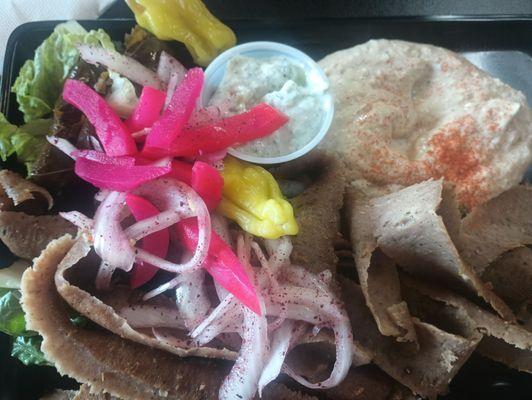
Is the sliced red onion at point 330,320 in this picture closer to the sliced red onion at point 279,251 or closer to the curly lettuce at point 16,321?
the sliced red onion at point 279,251

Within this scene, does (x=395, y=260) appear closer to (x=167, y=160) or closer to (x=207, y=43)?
(x=167, y=160)

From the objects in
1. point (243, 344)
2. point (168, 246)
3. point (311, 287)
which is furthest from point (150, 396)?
point (311, 287)

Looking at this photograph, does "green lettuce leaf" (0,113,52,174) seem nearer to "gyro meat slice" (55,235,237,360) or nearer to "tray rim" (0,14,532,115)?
"tray rim" (0,14,532,115)

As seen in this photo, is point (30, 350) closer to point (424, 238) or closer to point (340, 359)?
point (340, 359)

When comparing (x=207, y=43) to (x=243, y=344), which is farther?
(x=207, y=43)

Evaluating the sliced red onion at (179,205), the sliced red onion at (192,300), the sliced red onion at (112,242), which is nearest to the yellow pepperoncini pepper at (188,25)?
the sliced red onion at (179,205)

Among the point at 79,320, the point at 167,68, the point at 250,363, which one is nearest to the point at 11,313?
the point at 79,320
